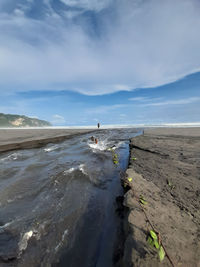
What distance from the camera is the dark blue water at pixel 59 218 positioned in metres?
2.21

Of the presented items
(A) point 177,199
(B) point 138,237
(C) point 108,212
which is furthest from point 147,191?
(B) point 138,237

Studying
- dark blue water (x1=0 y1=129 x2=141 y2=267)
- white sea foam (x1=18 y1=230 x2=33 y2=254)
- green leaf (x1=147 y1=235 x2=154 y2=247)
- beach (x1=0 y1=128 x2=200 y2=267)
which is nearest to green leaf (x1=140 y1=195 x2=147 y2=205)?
beach (x1=0 y1=128 x2=200 y2=267)

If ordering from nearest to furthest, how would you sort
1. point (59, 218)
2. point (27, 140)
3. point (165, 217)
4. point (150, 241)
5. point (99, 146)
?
point (150, 241)
point (165, 217)
point (59, 218)
point (99, 146)
point (27, 140)

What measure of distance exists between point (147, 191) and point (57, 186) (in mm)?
3109

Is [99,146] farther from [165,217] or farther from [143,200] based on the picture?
[165,217]

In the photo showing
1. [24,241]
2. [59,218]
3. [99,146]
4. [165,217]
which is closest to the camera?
[24,241]

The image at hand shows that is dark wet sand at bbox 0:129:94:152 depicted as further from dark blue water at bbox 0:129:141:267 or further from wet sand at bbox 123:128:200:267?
wet sand at bbox 123:128:200:267

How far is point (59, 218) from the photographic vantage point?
306 centimetres

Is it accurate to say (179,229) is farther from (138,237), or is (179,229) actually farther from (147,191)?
(147,191)

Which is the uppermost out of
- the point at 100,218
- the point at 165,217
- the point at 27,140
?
the point at 27,140

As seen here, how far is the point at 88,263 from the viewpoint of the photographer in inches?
83.5

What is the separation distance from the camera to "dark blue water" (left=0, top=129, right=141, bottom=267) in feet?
7.27

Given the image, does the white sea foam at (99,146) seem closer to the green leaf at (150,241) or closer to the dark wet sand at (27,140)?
the dark wet sand at (27,140)

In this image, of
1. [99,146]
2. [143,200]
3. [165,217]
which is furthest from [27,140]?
[165,217]
